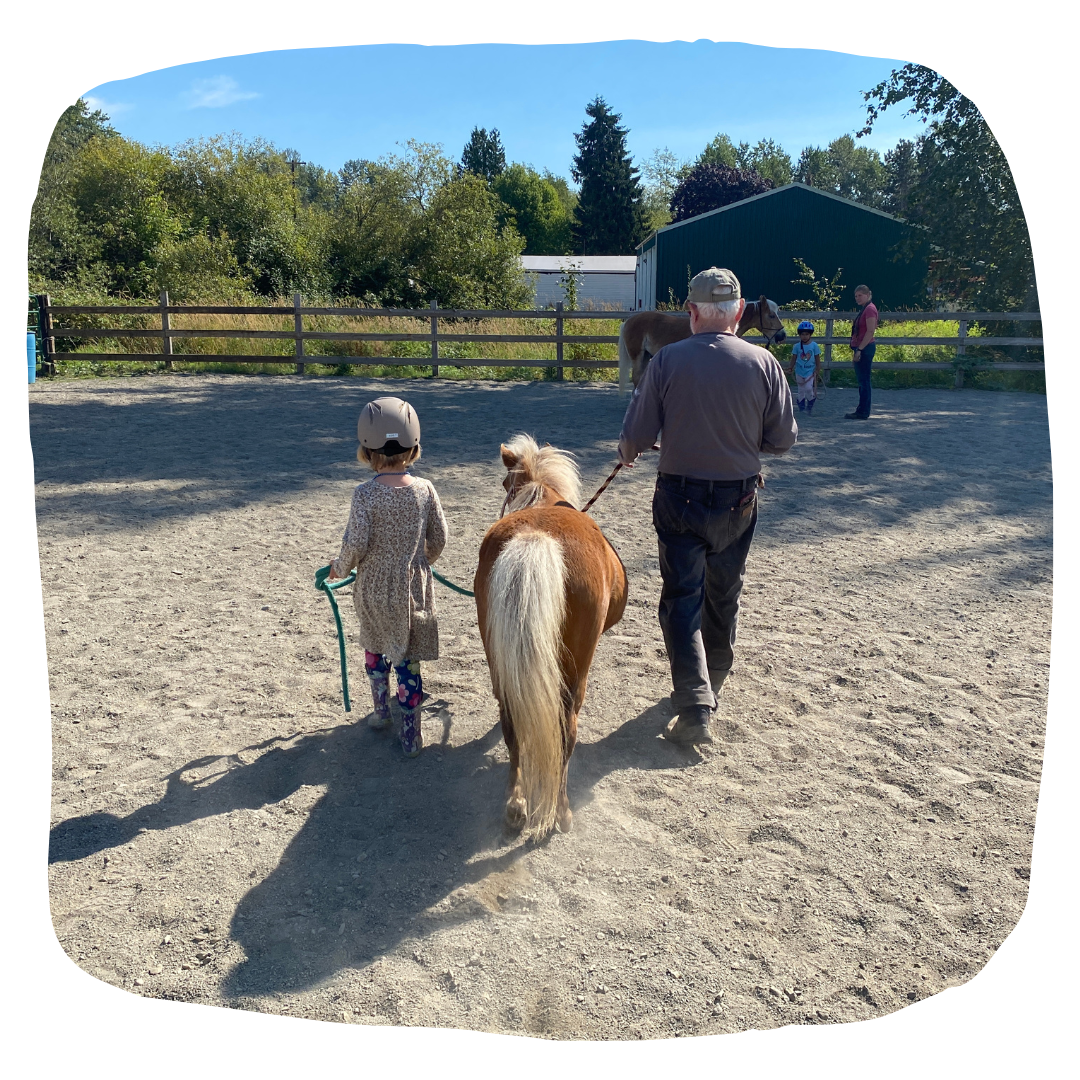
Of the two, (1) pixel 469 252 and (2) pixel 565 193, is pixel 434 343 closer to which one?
(1) pixel 469 252

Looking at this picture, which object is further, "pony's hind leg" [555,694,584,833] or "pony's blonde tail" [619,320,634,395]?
"pony's blonde tail" [619,320,634,395]

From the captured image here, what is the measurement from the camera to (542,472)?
3.35 metres

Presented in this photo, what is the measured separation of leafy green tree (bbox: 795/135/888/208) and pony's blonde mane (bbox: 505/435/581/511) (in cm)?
3352

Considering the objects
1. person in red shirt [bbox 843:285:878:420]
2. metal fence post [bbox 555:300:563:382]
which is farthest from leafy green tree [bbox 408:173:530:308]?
person in red shirt [bbox 843:285:878:420]

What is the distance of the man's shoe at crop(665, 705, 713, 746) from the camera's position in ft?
10.8

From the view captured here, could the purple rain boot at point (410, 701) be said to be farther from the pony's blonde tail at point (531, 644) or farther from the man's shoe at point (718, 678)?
the man's shoe at point (718, 678)

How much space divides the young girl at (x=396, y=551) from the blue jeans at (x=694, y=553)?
946 millimetres

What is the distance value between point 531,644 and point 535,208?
111 feet

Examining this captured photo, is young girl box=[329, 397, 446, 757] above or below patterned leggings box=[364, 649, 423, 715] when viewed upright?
above

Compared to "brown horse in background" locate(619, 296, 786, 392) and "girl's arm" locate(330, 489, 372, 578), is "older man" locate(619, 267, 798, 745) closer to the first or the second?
"girl's arm" locate(330, 489, 372, 578)

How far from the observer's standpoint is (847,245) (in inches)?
964

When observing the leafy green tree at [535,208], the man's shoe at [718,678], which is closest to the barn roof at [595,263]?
the leafy green tree at [535,208]

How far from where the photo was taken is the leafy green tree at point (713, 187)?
3462 centimetres

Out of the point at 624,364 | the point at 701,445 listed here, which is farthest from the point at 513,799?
the point at 624,364
